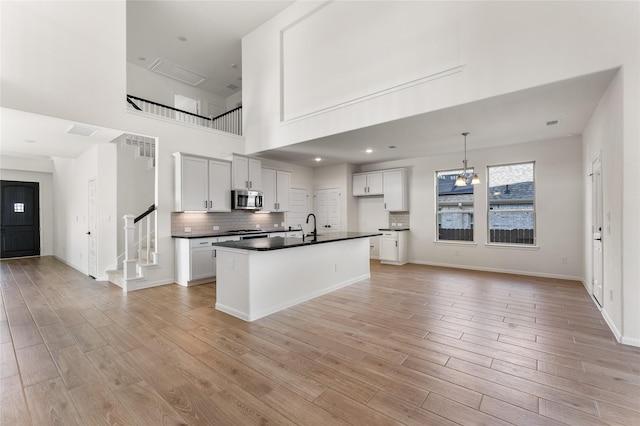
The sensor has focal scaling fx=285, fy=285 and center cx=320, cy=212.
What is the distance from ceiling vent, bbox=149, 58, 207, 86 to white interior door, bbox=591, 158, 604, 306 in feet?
30.8

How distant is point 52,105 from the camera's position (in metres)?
4.29

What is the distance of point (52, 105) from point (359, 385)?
5645 millimetres

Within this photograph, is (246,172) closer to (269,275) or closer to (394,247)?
(269,275)

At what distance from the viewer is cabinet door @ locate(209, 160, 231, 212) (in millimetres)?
6039

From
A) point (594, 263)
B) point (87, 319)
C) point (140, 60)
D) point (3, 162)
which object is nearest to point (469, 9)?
point (594, 263)

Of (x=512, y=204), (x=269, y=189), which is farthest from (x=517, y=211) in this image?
(x=269, y=189)

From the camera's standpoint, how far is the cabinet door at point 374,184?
794 centimetres

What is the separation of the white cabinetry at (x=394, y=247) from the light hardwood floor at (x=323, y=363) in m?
2.88

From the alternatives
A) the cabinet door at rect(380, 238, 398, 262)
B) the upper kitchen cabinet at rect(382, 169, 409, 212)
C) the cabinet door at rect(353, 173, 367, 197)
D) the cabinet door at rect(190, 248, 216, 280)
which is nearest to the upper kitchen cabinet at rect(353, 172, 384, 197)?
the cabinet door at rect(353, 173, 367, 197)

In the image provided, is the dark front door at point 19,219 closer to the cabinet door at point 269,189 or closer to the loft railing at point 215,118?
the loft railing at point 215,118

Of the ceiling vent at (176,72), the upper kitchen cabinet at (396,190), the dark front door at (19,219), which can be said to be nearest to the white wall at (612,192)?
the upper kitchen cabinet at (396,190)

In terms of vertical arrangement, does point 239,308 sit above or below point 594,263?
below

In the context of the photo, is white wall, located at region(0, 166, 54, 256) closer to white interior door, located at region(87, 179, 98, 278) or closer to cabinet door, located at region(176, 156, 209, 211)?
white interior door, located at region(87, 179, 98, 278)

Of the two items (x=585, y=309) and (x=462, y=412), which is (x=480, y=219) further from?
(x=462, y=412)
